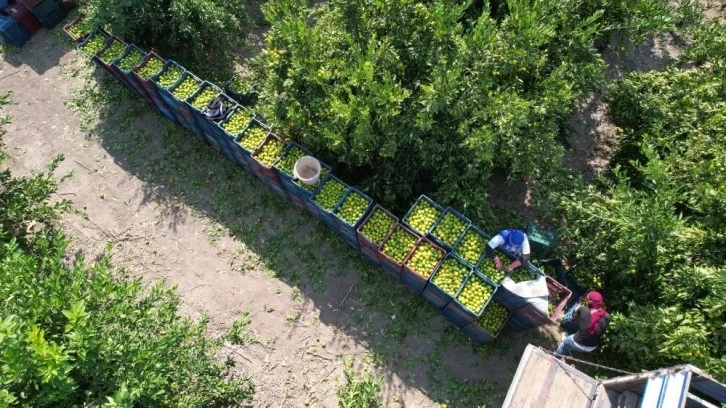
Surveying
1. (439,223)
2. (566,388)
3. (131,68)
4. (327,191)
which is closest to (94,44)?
(131,68)

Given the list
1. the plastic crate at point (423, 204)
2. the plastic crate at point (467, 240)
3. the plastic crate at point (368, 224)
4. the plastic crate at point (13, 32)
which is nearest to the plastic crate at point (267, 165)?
the plastic crate at point (368, 224)

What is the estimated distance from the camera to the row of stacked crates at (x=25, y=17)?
38.8ft

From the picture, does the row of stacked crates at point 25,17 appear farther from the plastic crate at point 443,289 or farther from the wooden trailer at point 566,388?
the wooden trailer at point 566,388

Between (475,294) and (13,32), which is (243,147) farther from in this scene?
(13,32)

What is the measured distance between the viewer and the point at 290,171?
905cm

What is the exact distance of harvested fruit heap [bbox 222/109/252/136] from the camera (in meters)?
9.48

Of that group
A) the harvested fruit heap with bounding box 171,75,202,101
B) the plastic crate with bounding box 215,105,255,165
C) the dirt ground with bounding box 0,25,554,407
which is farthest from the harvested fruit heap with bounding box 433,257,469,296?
the harvested fruit heap with bounding box 171,75,202,101

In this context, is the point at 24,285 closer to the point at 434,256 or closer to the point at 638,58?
the point at 434,256

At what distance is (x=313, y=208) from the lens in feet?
31.2

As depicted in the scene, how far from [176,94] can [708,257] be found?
34.5 feet

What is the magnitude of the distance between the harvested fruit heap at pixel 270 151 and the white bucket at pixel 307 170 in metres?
0.54

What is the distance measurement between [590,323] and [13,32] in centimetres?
1537

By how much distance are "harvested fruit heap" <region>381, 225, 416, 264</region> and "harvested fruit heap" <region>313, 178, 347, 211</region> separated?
1301mm

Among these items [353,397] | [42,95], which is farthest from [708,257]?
[42,95]
